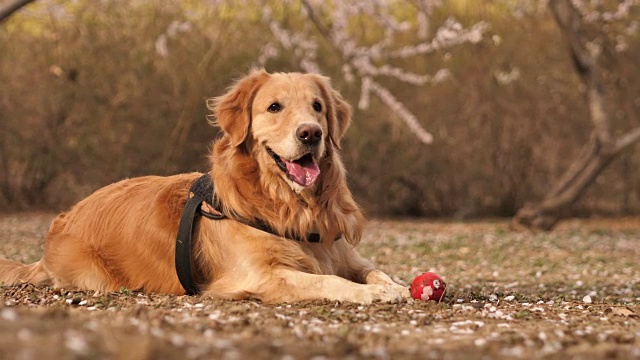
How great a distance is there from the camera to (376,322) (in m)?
4.43

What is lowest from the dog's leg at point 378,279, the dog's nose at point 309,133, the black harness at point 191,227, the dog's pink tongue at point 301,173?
the dog's leg at point 378,279

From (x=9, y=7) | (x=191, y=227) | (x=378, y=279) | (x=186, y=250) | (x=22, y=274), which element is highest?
(x=9, y=7)

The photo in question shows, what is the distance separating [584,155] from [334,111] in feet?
28.0

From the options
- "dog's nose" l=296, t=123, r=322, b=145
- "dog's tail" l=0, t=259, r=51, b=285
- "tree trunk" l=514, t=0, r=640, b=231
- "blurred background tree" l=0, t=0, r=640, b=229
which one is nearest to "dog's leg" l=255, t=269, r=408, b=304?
"dog's nose" l=296, t=123, r=322, b=145

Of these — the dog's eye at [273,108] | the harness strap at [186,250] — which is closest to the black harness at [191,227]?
the harness strap at [186,250]

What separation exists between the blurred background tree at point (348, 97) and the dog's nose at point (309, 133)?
9.28m

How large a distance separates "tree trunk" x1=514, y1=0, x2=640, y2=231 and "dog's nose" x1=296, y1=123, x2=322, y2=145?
8.46 metres

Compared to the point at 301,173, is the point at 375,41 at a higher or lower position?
higher

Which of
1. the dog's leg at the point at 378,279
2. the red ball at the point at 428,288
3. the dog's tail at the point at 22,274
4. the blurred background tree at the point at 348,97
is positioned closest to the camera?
the red ball at the point at 428,288

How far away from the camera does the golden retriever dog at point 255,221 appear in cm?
527

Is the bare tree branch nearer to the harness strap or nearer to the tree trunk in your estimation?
the harness strap

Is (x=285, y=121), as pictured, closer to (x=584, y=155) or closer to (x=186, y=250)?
(x=186, y=250)

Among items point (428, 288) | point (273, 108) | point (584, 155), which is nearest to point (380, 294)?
point (428, 288)

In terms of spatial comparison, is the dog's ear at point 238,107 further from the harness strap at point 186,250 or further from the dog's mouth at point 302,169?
the harness strap at point 186,250
